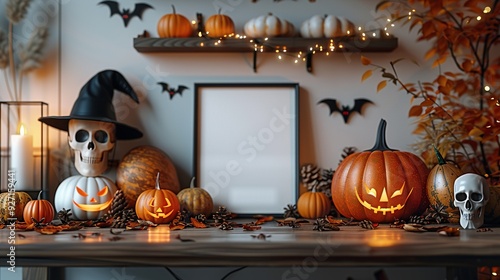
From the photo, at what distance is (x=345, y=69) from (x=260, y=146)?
39 centimetres

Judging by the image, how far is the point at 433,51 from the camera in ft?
5.50

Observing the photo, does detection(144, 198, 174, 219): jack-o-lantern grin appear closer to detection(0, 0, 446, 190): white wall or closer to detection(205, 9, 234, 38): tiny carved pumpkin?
detection(0, 0, 446, 190): white wall

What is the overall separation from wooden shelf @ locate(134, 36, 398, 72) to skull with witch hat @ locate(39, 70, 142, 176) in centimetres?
22

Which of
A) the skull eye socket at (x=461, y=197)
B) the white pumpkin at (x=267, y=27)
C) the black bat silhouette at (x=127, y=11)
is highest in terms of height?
A: the black bat silhouette at (x=127, y=11)

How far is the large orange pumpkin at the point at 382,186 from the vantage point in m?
1.36

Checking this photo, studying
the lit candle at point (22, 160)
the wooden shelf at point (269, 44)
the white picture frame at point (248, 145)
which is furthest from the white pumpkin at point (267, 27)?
the lit candle at point (22, 160)

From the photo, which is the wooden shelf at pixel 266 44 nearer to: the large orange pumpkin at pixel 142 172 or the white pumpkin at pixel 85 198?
the large orange pumpkin at pixel 142 172

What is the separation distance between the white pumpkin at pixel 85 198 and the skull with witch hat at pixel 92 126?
0.04 metres

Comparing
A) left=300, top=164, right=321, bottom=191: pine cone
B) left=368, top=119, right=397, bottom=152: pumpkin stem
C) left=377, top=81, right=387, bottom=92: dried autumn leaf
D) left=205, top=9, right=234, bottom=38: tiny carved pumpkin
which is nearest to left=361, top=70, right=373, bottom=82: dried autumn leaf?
left=377, top=81, right=387, bottom=92: dried autumn leaf

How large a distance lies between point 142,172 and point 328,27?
0.74 meters

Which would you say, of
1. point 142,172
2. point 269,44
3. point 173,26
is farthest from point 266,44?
point 142,172

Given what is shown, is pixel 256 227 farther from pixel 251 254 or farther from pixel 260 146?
pixel 260 146

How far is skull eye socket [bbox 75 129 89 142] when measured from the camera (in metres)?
1.51

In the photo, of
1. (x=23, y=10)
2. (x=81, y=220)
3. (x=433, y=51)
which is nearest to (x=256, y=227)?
(x=81, y=220)
